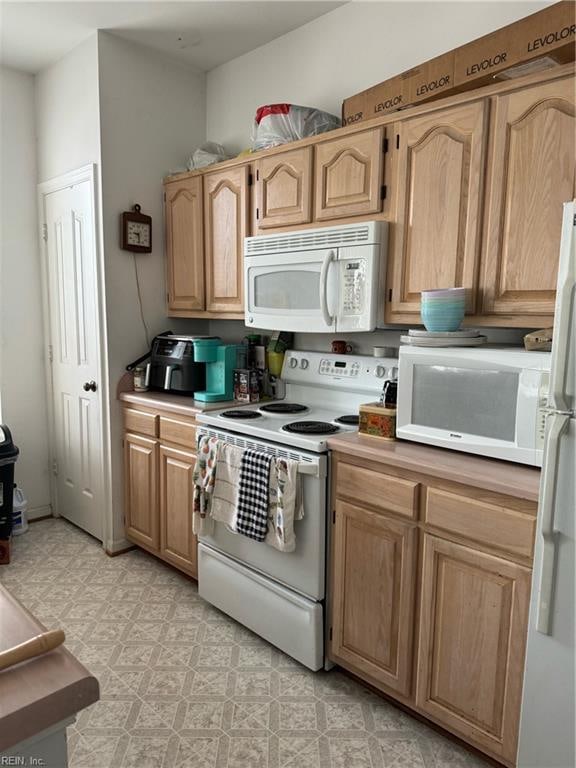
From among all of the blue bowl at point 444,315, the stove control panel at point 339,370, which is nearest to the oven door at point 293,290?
→ the stove control panel at point 339,370

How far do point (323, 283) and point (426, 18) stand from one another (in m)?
1.18

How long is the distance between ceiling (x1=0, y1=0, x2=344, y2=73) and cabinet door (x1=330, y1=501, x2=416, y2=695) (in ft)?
7.60

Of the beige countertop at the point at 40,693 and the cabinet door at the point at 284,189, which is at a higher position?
the cabinet door at the point at 284,189

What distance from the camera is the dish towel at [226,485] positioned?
7.31 ft

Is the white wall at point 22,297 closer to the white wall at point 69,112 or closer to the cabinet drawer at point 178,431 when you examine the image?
the white wall at point 69,112

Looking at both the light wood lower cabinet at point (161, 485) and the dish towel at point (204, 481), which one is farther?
the light wood lower cabinet at point (161, 485)

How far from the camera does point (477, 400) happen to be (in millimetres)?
1730

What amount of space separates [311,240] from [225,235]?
25.5 inches

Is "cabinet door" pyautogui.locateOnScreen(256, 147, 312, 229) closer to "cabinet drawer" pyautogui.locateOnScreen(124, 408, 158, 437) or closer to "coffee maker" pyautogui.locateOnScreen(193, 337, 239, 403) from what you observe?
"coffee maker" pyautogui.locateOnScreen(193, 337, 239, 403)

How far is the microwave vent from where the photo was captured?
212 cm

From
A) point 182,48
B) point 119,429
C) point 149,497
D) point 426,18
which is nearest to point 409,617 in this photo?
point 149,497

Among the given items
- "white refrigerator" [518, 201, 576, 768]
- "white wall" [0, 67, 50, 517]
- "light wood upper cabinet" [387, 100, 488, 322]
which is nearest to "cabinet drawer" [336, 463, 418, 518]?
"white refrigerator" [518, 201, 576, 768]

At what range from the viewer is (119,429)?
122 inches

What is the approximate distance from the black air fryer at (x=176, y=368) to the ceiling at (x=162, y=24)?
61.3 inches
